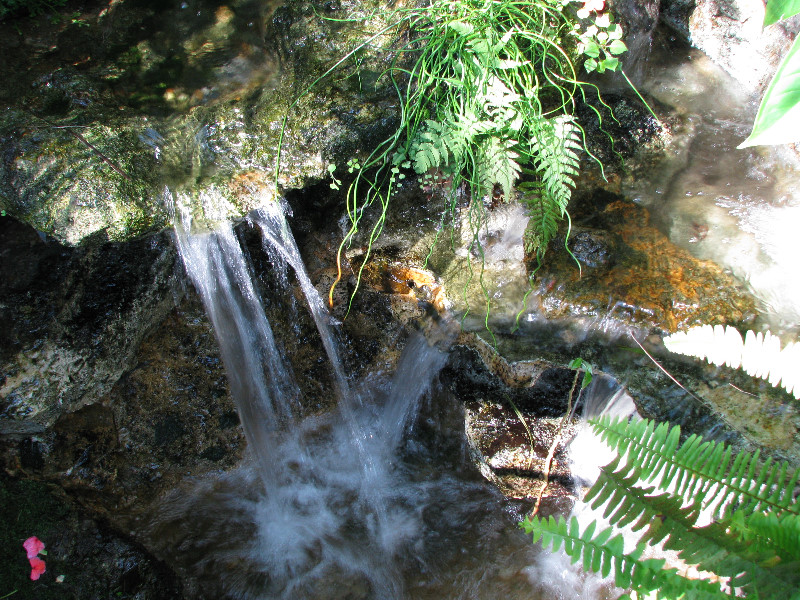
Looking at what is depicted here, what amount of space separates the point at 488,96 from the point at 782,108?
1.33 metres

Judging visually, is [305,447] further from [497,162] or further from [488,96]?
[488,96]

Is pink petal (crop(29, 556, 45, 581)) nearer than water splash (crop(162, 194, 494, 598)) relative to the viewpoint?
Yes

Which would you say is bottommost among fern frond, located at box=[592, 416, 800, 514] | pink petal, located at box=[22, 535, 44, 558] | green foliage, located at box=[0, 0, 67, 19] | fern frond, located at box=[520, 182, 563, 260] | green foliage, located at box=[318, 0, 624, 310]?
fern frond, located at box=[592, 416, 800, 514]

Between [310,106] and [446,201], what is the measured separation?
88 cm

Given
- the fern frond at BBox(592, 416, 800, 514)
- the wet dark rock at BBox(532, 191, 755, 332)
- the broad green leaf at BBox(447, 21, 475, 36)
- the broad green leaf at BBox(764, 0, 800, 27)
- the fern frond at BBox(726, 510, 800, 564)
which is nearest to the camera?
the broad green leaf at BBox(764, 0, 800, 27)

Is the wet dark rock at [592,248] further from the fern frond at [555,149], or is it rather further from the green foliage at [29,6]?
the green foliage at [29,6]

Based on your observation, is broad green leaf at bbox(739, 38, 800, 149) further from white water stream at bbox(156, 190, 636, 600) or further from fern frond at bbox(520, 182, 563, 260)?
white water stream at bbox(156, 190, 636, 600)

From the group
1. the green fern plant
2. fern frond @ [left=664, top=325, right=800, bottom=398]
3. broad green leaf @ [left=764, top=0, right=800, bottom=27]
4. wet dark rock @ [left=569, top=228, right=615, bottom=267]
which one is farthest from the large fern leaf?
broad green leaf @ [left=764, top=0, right=800, bottom=27]

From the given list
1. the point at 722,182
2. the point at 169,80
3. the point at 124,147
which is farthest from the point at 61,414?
the point at 722,182

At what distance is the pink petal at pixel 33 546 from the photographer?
107 inches

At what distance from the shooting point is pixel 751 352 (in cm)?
199

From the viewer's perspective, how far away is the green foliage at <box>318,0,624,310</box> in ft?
7.60

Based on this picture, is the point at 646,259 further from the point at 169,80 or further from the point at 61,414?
the point at 61,414

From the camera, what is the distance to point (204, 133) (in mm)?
2684
